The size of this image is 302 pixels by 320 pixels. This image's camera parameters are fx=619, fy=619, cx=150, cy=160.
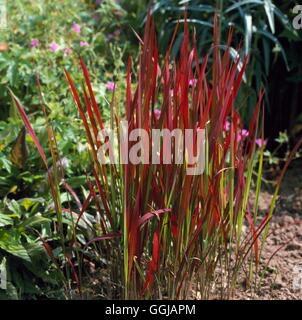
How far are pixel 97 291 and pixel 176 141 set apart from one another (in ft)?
2.55

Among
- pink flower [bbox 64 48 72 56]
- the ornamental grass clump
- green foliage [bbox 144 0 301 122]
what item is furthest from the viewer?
green foliage [bbox 144 0 301 122]

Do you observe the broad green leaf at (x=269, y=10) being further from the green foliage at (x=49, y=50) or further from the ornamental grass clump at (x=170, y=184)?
the ornamental grass clump at (x=170, y=184)

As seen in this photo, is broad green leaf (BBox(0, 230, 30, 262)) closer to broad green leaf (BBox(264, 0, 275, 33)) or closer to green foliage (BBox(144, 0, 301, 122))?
green foliage (BBox(144, 0, 301, 122))

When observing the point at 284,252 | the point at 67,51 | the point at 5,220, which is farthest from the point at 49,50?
the point at 284,252

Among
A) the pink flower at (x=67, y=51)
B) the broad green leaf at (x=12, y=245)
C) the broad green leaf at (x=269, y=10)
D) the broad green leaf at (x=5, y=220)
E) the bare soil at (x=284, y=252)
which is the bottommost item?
the bare soil at (x=284, y=252)

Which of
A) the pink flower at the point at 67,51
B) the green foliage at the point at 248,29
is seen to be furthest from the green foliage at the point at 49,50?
the green foliage at the point at 248,29

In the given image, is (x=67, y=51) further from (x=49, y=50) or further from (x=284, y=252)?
(x=284, y=252)

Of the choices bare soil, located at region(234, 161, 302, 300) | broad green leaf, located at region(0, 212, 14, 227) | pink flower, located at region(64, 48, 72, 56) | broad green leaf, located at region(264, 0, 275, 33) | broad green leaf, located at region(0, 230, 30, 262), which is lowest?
bare soil, located at region(234, 161, 302, 300)

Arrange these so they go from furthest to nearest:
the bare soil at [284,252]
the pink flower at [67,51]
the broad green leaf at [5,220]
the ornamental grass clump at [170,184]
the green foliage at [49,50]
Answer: the pink flower at [67,51] < the green foliage at [49,50] < the bare soil at [284,252] < the broad green leaf at [5,220] < the ornamental grass clump at [170,184]

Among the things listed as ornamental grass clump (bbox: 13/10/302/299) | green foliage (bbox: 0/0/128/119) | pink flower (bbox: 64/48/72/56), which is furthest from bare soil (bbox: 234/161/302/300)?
pink flower (bbox: 64/48/72/56)

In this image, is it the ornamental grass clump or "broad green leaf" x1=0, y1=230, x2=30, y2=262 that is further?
"broad green leaf" x1=0, y1=230, x2=30, y2=262

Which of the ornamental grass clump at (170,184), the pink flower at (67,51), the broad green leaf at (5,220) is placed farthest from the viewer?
the pink flower at (67,51)
